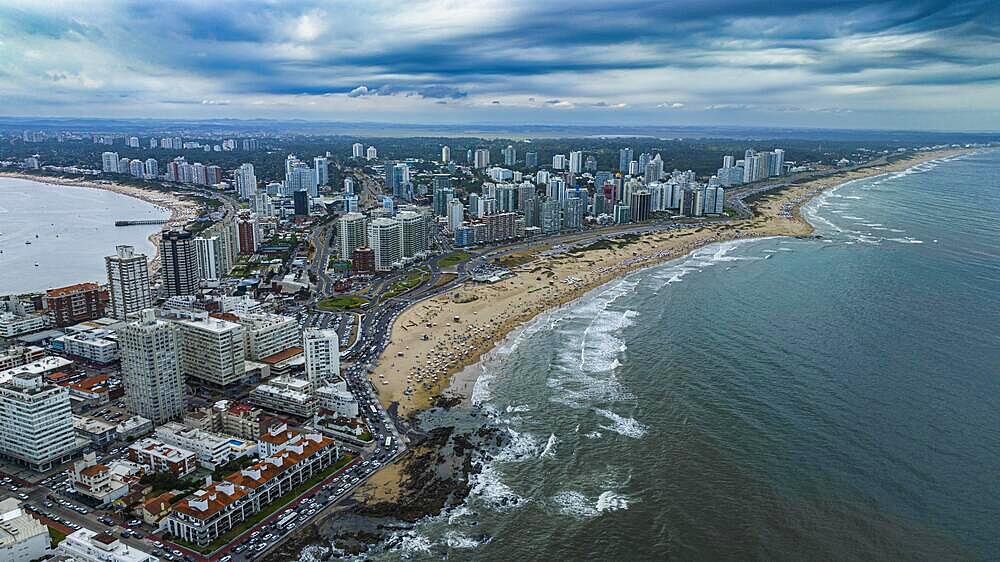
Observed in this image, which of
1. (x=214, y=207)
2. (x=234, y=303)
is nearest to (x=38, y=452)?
(x=234, y=303)

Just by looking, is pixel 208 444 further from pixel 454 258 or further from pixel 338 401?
pixel 454 258

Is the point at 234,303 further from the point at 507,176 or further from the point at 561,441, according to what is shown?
the point at 507,176

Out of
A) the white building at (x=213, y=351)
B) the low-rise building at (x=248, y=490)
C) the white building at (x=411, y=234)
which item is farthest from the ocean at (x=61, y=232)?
the low-rise building at (x=248, y=490)

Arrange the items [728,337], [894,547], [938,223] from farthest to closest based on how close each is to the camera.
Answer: [938,223] → [728,337] → [894,547]

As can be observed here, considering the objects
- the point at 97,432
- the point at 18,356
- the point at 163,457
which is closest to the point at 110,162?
the point at 18,356

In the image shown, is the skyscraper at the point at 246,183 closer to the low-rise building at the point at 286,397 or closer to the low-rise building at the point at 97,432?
the low-rise building at the point at 286,397

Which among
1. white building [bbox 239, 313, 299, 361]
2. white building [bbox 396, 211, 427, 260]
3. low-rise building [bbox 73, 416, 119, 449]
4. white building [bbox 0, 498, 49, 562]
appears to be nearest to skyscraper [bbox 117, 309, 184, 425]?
low-rise building [bbox 73, 416, 119, 449]
